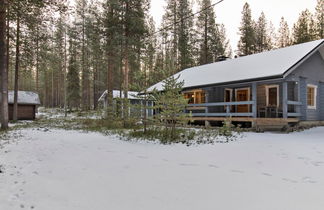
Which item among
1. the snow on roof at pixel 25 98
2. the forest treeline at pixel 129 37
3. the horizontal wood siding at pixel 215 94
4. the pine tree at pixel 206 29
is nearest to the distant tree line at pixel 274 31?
the forest treeline at pixel 129 37

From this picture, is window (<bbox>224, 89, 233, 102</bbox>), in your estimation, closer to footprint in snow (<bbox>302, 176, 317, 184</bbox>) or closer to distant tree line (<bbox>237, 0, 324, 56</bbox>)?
footprint in snow (<bbox>302, 176, 317, 184</bbox>)

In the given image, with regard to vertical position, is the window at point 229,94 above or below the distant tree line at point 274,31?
below

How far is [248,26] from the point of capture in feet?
103

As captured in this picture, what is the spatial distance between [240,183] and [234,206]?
0.97 meters

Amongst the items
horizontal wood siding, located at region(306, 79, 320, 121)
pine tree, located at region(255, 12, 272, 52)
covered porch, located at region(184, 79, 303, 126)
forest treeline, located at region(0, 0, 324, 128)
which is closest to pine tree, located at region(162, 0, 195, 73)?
forest treeline, located at region(0, 0, 324, 128)

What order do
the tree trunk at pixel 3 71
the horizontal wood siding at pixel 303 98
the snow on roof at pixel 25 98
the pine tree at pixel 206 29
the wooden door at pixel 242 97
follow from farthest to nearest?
1. the pine tree at pixel 206 29
2. the snow on roof at pixel 25 98
3. the wooden door at pixel 242 97
4. the horizontal wood siding at pixel 303 98
5. the tree trunk at pixel 3 71

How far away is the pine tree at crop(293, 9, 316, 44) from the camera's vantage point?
28.5 m

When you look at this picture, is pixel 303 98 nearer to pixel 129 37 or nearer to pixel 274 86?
pixel 274 86

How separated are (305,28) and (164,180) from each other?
3480 centimetres

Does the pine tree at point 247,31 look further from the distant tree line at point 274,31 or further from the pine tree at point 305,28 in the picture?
the pine tree at point 305,28

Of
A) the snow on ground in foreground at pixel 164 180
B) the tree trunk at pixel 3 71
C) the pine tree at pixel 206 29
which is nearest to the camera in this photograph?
the snow on ground in foreground at pixel 164 180

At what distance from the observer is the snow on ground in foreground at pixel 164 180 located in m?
2.83

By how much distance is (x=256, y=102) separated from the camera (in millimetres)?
12406

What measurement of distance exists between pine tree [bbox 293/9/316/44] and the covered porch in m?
21.3
